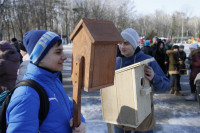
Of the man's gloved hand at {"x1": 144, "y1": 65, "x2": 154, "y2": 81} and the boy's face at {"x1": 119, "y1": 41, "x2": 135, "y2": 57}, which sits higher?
the boy's face at {"x1": 119, "y1": 41, "x2": 135, "y2": 57}

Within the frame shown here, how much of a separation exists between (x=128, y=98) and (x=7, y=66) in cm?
214

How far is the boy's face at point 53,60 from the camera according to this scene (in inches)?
50.3

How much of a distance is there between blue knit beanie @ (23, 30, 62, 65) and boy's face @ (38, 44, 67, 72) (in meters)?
0.03

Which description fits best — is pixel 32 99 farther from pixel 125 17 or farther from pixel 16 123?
pixel 125 17

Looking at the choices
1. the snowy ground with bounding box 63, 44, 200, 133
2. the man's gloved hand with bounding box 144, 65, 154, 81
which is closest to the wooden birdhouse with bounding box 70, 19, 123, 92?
the man's gloved hand with bounding box 144, 65, 154, 81

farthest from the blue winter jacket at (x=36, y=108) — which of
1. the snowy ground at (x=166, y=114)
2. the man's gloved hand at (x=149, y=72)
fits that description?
the snowy ground at (x=166, y=114)

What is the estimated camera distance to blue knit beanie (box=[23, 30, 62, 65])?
4.11 ft

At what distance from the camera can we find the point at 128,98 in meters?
1.87

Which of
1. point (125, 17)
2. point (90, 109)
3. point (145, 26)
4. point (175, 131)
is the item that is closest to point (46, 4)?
point (125, 17)

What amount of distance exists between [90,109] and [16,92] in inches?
145

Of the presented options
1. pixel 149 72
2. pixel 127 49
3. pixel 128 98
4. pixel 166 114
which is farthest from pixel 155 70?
pixel 166 114

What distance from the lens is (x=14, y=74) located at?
3105mm

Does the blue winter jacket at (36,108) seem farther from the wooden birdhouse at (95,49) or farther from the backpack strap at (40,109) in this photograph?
the wooden birdhouse at (95,49)

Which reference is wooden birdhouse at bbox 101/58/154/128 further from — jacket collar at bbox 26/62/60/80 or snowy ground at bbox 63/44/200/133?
snowy ground at bbox 63/44/200/133
